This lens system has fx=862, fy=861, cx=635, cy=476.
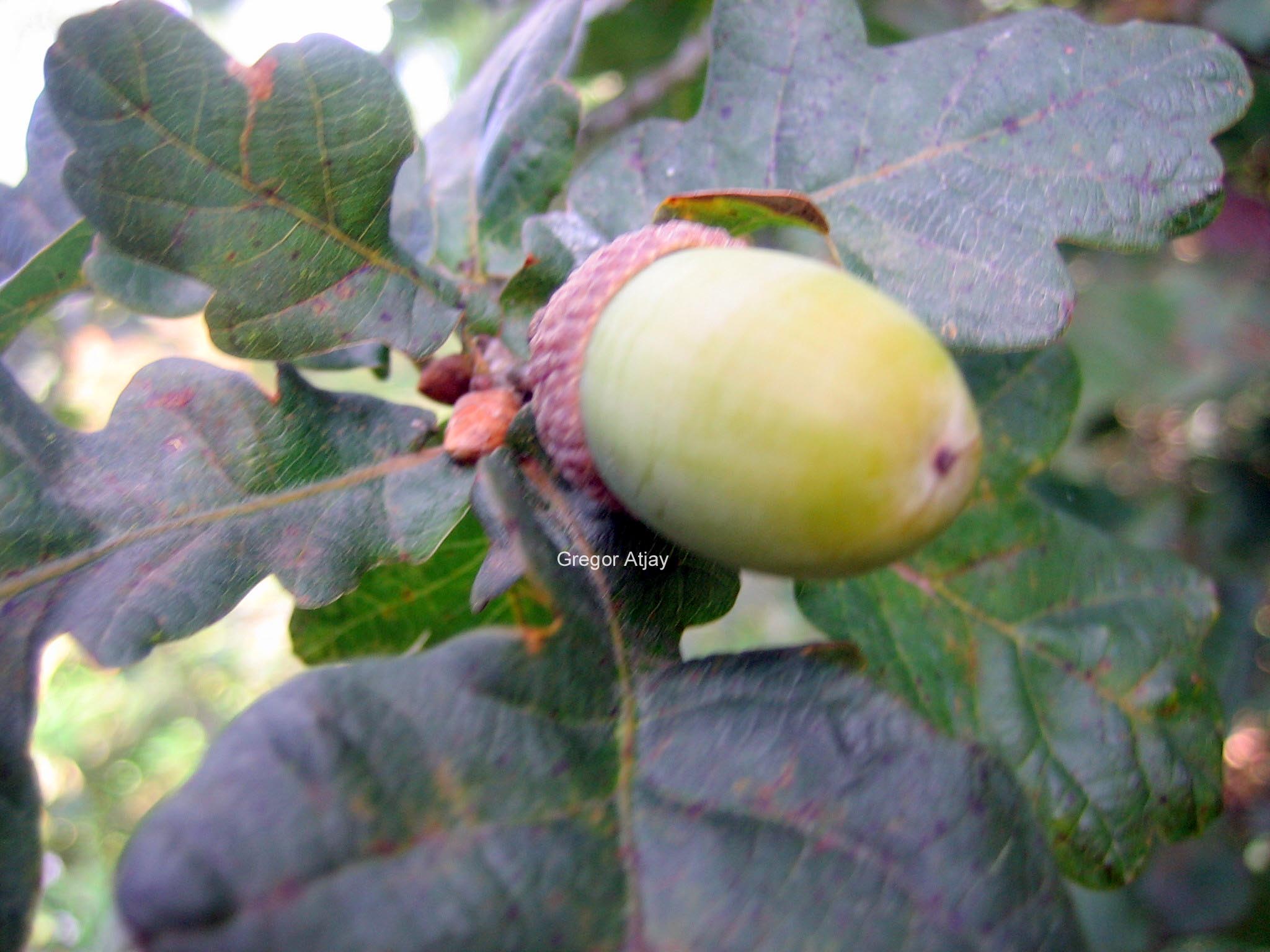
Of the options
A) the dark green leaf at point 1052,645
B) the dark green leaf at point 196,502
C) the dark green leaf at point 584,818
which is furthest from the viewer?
the dark green leaf at point 1052,645

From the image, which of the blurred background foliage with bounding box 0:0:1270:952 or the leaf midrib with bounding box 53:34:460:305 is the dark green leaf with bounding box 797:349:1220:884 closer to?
the leaf midrib with bounding box 53:34:460:305

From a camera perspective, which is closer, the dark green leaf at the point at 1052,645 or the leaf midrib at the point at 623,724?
the leaf midrib at the point at 623,724

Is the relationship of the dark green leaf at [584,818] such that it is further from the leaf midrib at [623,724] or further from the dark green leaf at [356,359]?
the dark green leaf at [356,359]

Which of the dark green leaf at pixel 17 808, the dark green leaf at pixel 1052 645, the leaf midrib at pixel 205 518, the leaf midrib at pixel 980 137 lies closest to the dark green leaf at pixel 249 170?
the leaf midrib at pixel 205 518

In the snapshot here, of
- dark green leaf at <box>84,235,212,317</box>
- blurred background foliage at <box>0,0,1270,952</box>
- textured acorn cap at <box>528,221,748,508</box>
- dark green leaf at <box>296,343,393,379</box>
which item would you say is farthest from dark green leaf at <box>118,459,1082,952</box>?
blurred background foliage at <box>0,0,1270,952</box>

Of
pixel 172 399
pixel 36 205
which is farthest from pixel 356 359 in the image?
pixel 36 205

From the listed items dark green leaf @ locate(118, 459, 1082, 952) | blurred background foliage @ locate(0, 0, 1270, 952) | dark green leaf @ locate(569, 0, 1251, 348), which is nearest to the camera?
dark green leaf @ locate(118, 459, 1082, 952)

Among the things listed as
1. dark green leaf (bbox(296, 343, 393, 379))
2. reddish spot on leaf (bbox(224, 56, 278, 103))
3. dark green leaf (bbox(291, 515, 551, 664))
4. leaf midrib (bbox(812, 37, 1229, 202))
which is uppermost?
reddish spot on leaf (bbox(224, 56, 278, 103))
